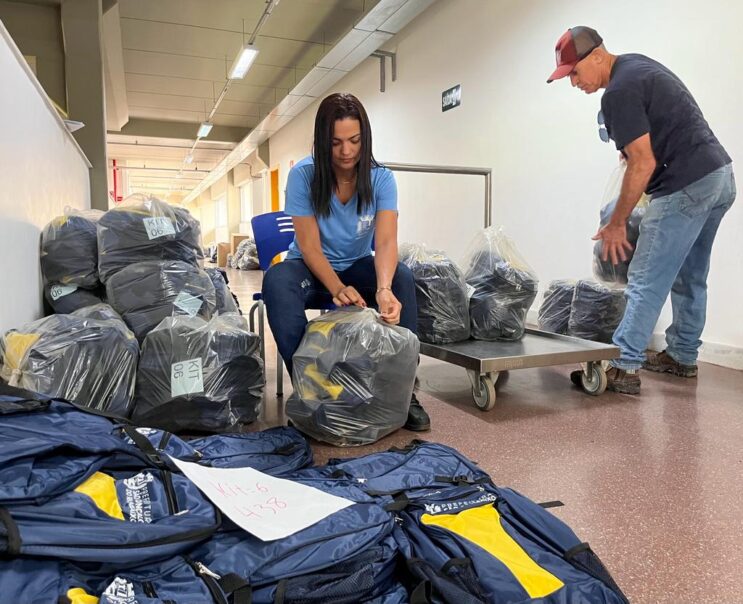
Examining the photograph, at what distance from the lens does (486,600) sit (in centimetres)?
78

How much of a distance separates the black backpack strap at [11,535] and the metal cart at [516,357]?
146cm

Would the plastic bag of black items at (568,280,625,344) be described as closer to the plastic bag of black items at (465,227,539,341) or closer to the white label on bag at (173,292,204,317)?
the plastic bag of black items at (465,227,539,341)

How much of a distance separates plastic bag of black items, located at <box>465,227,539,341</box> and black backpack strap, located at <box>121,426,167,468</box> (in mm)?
1594

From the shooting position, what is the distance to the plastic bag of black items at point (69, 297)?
1.98 meters

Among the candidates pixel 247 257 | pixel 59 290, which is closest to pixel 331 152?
pixel 59 290

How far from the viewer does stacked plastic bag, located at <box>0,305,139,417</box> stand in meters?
1.40

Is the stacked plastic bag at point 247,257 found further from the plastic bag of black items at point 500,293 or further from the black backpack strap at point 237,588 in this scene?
the black backpack strap at point 237,588

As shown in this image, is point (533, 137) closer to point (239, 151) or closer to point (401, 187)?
point (401, 187)

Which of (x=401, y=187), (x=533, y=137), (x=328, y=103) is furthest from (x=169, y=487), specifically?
(x=401, y=187)

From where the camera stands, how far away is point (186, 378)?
5.16 feet

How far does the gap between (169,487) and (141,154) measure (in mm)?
15635

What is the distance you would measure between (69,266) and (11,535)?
1589 mm

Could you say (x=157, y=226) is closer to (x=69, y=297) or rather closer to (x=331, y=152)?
(x=69, y=297)

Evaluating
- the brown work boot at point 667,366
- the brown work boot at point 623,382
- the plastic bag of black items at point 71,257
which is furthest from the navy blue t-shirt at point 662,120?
the plastic bag of black items at point 71,257
